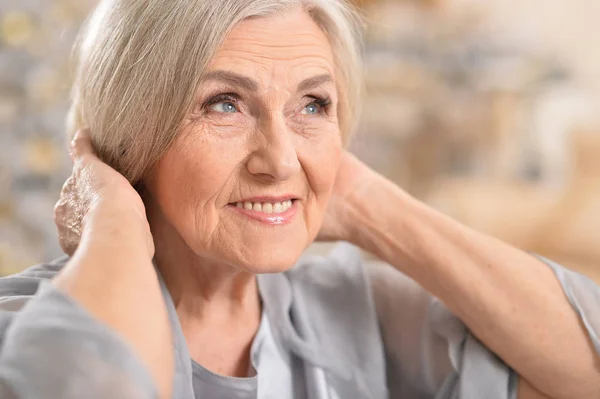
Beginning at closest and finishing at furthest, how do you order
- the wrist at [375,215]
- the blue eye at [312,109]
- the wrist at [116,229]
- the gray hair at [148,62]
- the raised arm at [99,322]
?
the raised arm at [99,322] < the wrist at [116,229] < the gray hair at [148,62] < the blue eye at [312,109] < the wrist at [375,215]

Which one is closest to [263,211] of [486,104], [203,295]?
[203,295]

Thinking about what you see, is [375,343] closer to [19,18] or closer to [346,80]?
[346,80]

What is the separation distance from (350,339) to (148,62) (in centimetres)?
65

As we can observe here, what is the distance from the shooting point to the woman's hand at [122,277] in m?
0.88

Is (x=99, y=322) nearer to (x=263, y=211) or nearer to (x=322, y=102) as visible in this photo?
(x=263, y=211)

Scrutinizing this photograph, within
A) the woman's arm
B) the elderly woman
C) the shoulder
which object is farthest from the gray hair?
the woman's arm

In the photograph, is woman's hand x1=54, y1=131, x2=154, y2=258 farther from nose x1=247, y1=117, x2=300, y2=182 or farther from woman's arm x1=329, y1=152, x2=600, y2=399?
woman's arm x1=329, y1=152, x2=600, y2=399

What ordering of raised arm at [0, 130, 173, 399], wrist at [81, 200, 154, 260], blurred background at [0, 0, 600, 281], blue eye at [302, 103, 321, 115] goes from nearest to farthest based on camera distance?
raised arm at [0, 130, 173, 399] < wrist at [81, 200, 154, 260] < blue eye at [302, 103, 321, 115] < blurred background at [0, 0, 600, 281]

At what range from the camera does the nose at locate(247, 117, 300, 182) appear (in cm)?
113

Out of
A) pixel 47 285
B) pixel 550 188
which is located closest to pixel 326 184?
pixel 47 285

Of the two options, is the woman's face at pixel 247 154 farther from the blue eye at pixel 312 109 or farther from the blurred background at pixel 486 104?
the blurred background at pixel 486 104

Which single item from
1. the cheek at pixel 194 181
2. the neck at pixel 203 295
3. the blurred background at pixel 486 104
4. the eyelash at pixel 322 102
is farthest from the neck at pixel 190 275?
the blurred background at pixel 486 104

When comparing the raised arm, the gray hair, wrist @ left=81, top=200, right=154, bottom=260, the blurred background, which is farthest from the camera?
the blurred background

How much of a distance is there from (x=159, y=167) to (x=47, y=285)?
36 cm
